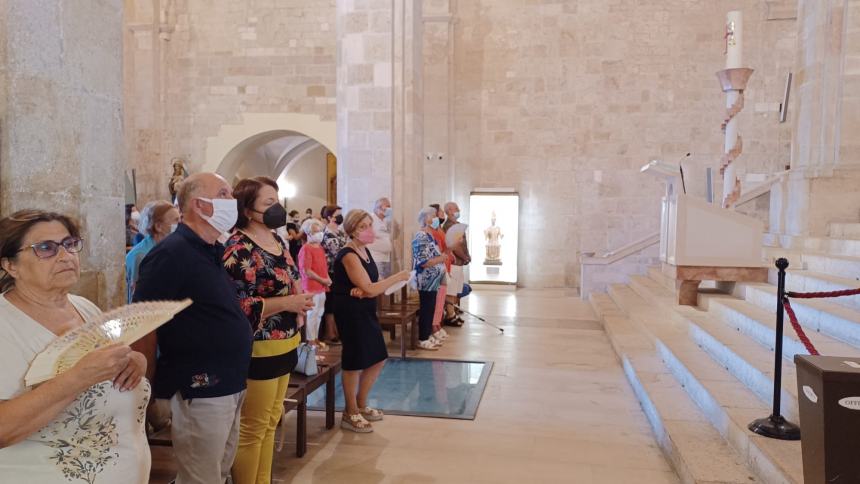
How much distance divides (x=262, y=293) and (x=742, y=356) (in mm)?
3354

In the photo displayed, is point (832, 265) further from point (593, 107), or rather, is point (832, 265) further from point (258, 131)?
point (258, 131)

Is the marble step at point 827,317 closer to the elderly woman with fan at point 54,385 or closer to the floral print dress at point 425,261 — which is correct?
the floral print dress at point 425,261

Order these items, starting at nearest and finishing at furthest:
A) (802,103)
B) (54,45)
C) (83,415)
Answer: (83,415)
(54,45)
(802,103)

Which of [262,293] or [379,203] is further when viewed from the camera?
[379,203]

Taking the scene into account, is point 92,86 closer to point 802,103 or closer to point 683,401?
point 683,401

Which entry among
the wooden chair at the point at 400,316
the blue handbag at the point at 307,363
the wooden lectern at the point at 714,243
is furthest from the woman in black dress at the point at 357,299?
the wooden lectern at the point at 714,243

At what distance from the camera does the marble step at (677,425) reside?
323cm

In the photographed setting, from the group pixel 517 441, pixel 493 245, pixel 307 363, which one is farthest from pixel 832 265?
pixel 493 245

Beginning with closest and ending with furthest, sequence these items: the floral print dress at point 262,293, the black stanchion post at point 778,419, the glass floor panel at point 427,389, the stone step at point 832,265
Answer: the floral print dress at point 262,293 < the black stanchion post at point 778,419 < the glass floor panel at point 427,389 < the stone step at point 832,265

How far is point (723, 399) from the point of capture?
12.7 feet

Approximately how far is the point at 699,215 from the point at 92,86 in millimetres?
5579

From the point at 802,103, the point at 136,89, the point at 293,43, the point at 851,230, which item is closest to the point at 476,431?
the point at 851,230

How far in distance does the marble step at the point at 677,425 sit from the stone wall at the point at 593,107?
261 inches

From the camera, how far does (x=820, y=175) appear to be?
23.4ft
